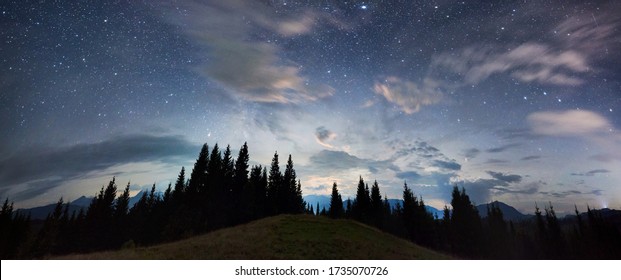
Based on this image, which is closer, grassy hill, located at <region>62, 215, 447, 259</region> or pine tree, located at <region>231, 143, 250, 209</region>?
grassy hill, located at <region>62, 215, 447, 259</region>

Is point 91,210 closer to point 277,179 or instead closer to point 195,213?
point 195,213

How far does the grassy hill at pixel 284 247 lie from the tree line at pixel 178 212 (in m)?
25.6

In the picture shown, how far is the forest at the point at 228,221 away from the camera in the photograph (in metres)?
59.1

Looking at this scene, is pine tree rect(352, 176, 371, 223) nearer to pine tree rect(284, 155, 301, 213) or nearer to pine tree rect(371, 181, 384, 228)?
pine tree rect(371, 181, 384, 228)

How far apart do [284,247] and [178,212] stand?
38.0 m

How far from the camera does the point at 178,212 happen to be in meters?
55.6

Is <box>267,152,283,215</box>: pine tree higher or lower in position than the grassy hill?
higher

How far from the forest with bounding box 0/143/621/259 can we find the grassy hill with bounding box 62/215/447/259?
87.4 feet

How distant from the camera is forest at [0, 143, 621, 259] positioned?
59062mm

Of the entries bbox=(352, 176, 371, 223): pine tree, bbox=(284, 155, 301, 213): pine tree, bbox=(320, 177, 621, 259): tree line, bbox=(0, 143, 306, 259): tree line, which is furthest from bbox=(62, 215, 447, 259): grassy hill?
bbox=(352, 176, 371, 223): pine tree

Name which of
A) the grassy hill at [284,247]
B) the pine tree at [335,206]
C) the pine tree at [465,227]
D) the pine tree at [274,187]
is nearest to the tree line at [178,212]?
the pine tree at [274,187]

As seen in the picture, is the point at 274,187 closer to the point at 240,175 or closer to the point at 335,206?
the point at 240,175

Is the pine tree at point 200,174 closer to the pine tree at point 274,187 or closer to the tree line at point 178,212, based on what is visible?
the tree line at point 178,212
